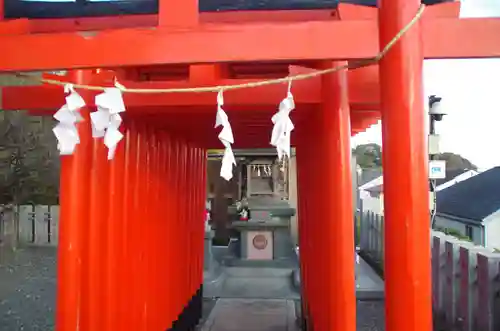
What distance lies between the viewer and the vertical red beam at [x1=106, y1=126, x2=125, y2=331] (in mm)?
3205

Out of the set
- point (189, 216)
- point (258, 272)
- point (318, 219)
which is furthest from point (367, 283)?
point (318, 219)

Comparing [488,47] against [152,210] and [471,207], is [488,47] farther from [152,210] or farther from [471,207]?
[471,207]

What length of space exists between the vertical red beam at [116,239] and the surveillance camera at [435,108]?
6.41 meters

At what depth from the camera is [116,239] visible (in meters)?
3.32

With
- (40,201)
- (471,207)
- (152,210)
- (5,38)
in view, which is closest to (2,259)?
(40,201)

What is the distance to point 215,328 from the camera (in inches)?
245

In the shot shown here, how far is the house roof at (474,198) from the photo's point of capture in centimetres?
1550

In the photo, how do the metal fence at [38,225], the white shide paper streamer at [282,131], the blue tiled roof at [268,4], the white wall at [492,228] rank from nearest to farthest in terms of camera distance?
the white shide paper streamer at [282,131] → the blue tiled roof at [268,4] → the metal fence at [38,225] → the white wall at [492,228]

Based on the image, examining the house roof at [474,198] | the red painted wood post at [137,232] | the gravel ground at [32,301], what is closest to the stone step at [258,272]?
the gravel ground at [32,301]

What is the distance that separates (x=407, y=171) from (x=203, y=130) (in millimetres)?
3196

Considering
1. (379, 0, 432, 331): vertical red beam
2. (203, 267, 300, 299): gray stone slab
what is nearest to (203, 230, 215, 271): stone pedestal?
(203, 267, 300, 299): gray stone slab

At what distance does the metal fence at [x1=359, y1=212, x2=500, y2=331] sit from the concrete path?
210 centimetres

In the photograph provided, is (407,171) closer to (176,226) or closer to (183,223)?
(176,226)

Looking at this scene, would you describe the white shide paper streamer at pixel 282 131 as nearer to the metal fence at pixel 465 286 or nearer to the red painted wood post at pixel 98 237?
the red painted wood post at pixel 98 237
